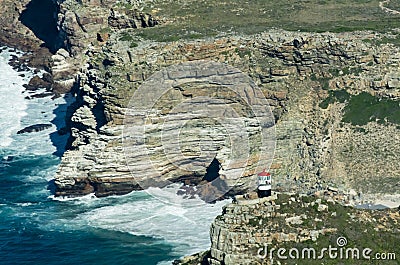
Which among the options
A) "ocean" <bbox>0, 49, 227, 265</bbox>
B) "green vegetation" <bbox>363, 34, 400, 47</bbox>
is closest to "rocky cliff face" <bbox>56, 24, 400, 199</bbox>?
"green vegetation" <bbox>363, 34, 400, 47</bbox>

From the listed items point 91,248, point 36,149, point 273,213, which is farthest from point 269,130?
point 273,213

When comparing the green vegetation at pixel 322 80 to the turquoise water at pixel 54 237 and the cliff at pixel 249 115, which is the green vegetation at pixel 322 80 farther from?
the turquoise water at pixel 54 237

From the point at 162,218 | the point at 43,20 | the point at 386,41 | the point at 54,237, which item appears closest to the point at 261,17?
the point at 386,41

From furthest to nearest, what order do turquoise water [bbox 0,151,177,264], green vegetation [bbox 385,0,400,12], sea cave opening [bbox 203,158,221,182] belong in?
1. green vegetation [bbox 385,0,400,12]
2. sea cave opening [bbox 203,158,221,182]
3. turquoise water [bbox 0,151,177,264]

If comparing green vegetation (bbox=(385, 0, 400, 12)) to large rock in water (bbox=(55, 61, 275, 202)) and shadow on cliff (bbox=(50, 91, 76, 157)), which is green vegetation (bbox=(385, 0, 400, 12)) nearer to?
large rock in water (bbox=(55, 61, 275, 202))

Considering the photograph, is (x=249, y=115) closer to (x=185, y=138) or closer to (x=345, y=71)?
(x=185, y=138)

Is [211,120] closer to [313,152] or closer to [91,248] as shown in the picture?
[313,152]
